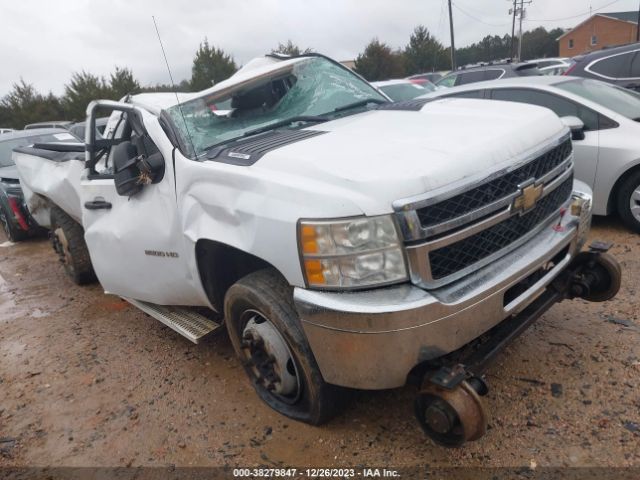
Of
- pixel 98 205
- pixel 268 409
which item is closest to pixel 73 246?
pixel 98 205

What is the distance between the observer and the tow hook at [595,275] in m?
2.99

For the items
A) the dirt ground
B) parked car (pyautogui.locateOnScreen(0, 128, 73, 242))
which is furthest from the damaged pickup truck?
parked car (pyautogui.locateOnScreen(0, 128, 73, 242))

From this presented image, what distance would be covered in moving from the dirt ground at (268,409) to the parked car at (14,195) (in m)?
4.10

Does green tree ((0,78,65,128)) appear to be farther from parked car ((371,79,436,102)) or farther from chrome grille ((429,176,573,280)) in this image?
chrome grille ((429,176,573,280))

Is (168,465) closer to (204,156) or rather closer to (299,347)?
(299,347)

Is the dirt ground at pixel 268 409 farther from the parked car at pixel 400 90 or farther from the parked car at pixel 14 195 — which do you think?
the parked car at pixel 400 90

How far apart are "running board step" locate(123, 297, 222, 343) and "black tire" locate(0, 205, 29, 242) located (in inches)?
203

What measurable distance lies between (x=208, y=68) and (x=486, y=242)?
2655mm

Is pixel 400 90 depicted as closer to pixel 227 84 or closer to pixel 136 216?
pixel 227 84

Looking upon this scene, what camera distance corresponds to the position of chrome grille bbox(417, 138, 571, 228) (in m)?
2.10

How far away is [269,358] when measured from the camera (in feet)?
8.86

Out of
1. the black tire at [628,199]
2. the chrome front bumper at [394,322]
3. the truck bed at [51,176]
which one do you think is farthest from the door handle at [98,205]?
the black tire at [628,199]

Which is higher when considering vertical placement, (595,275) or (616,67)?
(616,67)

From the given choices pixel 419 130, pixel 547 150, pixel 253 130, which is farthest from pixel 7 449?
pixel 547 150
